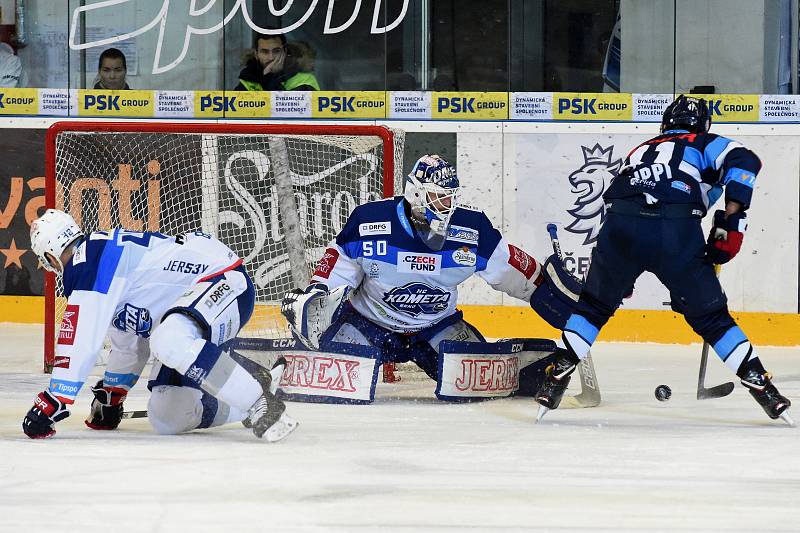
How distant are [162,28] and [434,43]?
1.63m

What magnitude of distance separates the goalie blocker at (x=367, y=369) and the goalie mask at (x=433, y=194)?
473 mm

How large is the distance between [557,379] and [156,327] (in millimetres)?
1420

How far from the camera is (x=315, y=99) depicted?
7.88 m

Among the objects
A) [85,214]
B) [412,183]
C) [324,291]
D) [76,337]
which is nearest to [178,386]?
[76,337]

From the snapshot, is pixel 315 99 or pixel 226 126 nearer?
pixel 226 126

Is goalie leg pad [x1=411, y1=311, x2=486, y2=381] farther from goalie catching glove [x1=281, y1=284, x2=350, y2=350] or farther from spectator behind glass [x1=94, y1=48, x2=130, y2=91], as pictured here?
spectator behind glass [x1=94, y1=48, x2=130, y2=91]

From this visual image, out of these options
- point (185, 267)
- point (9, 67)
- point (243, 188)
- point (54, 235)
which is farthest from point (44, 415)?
point (9, 67)

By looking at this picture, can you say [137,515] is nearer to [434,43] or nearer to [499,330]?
[499,330]

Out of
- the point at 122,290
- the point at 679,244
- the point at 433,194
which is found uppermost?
the point at 433,194

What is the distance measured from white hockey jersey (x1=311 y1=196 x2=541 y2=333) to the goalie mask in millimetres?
90

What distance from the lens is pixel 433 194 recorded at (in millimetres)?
5152

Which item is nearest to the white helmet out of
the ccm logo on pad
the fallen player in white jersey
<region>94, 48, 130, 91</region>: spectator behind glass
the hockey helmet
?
the fallen player in white jersey

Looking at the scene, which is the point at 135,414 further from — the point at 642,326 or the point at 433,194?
the point at 642,326

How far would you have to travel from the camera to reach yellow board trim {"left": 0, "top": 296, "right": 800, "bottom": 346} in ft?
24.0
